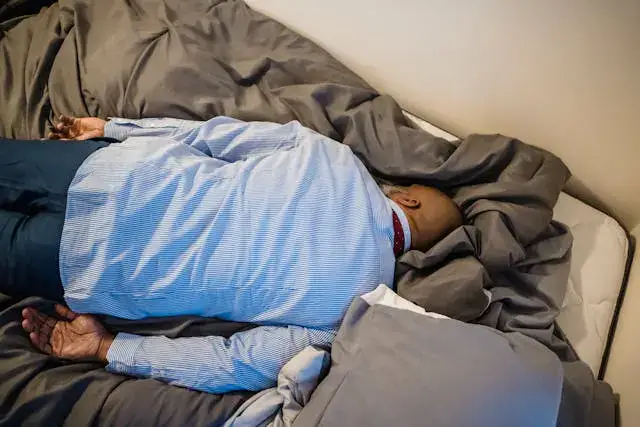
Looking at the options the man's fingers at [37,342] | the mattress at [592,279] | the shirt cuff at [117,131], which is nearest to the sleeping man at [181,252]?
the man's fingers at [37,342]

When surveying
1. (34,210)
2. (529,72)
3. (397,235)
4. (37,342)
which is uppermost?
(529,72)

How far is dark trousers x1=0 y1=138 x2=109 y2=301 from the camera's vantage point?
964mm

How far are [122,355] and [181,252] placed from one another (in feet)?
0.64

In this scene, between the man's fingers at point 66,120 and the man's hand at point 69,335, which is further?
the man's fingers at point 66,120

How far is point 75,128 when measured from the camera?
3.93ft

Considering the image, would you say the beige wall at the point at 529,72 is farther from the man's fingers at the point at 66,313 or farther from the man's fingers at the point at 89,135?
the man's fingers at the point at 66,313

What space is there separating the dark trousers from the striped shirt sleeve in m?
0.17

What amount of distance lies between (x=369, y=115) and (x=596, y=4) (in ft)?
1.45

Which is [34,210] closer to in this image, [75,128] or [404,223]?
[75,128]

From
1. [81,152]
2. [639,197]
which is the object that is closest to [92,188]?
[81,152]

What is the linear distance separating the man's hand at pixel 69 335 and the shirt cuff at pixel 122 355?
0.02 m

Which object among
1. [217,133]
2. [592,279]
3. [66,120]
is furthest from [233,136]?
[592,279]

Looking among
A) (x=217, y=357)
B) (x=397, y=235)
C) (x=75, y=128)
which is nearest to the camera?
(x=217, y=357)

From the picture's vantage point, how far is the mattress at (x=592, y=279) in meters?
1.09
